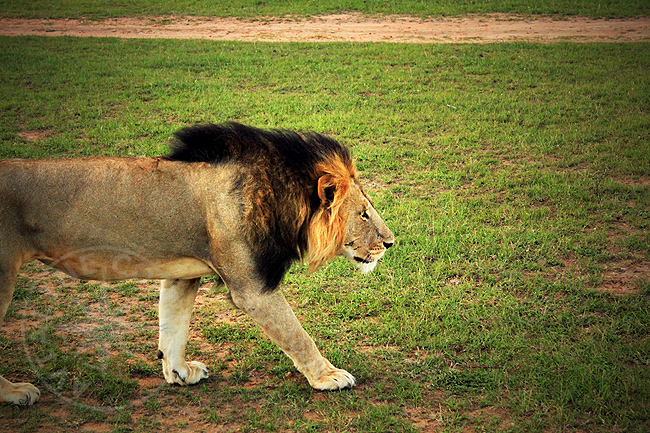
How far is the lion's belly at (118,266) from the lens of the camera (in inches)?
127

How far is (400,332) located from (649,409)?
4.99ft

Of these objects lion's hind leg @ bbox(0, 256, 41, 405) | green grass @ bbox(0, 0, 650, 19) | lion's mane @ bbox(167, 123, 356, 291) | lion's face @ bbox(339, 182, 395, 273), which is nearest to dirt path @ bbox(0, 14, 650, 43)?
green grass @ bbox(0, 0, 650, 19)

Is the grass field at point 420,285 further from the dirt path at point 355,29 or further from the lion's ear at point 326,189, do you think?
the dirt path at point 355,29

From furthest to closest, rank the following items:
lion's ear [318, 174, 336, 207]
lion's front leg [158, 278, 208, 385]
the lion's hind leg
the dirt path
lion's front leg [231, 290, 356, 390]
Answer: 1. the dirt path
2. lion's front leg [158, 278, 208, 385]
3. lion's ear [318, 174, 336, 207]
4. lion's front leg [231, 290, 356, 390]
5. the lion's hind leg

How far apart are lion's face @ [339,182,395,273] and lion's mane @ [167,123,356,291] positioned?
0.07 m

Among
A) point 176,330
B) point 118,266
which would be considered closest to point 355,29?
point 176,330

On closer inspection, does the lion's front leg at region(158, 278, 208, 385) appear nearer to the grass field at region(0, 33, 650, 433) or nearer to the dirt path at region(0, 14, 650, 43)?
the grass field at region(0, 33, 650, 433)

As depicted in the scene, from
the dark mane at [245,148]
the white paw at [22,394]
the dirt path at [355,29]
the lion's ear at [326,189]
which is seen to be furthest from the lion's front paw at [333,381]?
the dirt path at [355,29]

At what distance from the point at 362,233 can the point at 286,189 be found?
1.84 feet

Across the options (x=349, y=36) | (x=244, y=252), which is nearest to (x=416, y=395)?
(x=244, y=252)

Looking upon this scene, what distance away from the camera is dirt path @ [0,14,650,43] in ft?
40.2

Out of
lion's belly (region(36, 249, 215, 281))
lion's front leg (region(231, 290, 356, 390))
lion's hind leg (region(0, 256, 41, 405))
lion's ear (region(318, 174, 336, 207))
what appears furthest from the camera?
lion's ear (region(318, 174, 336, 207))

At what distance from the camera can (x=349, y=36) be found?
1279 centimetres

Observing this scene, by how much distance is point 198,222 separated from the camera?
334cm
